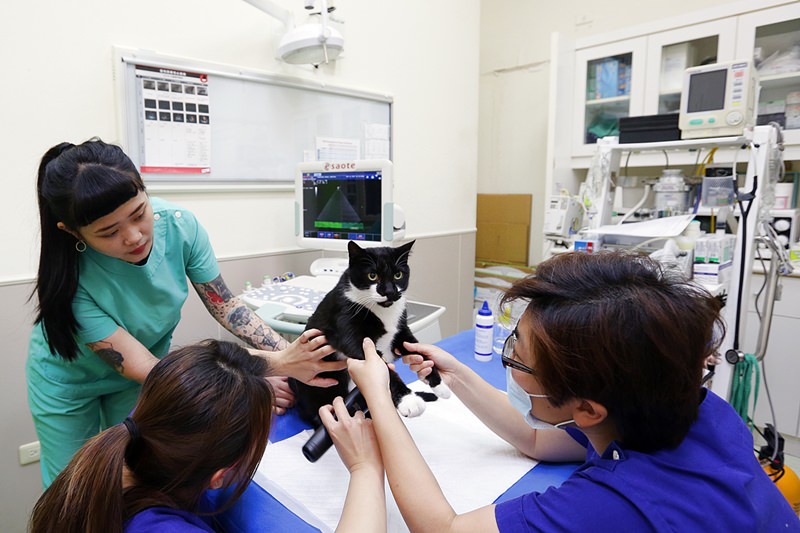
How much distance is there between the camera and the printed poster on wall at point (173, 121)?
172 centimetres

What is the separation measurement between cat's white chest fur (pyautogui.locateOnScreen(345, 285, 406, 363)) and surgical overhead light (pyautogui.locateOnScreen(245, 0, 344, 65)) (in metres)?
1.23

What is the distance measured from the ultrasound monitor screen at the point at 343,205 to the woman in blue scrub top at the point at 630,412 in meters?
1.26

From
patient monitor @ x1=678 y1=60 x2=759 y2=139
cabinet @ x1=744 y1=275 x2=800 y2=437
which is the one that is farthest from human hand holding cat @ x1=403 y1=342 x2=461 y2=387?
cabinet @ x1=744 y1=275 x2=800 y2=437

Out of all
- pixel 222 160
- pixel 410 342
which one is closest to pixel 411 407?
pixel 410 342

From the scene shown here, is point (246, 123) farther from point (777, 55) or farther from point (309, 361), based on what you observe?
point (777, 55)

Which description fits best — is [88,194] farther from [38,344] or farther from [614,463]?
[614,463]

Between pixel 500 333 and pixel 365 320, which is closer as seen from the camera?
pixel 365 320

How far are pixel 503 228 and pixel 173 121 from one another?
2516 mm

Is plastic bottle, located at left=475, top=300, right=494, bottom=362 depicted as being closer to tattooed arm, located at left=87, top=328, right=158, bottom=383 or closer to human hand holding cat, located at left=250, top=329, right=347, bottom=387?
human hand holding cat, located at left=250, top=329, right=347, bottom=387

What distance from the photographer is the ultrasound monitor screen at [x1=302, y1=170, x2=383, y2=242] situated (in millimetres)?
1834

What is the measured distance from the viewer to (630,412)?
0.54 m

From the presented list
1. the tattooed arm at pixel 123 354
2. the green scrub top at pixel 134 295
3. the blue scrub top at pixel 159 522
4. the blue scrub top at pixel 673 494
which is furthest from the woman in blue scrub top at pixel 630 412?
the green scrub top at pixel 134 295

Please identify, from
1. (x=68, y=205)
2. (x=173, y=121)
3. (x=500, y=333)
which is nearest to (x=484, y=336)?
(x=500, y=333)

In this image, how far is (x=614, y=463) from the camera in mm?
548
